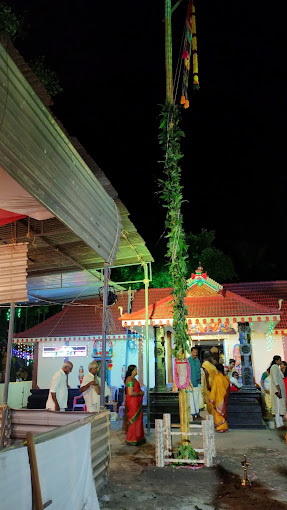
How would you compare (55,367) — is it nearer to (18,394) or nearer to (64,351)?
(64,351)

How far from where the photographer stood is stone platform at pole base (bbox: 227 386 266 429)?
10.8 m

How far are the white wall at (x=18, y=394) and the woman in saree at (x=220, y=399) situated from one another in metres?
8.47

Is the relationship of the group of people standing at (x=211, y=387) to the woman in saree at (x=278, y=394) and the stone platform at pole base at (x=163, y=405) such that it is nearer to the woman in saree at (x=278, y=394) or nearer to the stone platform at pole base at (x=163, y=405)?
the stone platform at pole base at (x=163, y=405)

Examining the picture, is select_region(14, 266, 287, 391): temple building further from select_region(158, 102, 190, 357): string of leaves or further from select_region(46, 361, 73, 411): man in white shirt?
select_region(46, 361, 73, 411): man in white shirt

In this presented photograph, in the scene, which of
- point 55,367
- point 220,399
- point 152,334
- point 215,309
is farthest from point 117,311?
point 220,399

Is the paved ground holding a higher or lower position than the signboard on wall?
lower

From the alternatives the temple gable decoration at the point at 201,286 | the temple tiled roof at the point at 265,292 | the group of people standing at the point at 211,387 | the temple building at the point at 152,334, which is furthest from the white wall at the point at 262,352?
the temple gable decoration at the point at 201,286

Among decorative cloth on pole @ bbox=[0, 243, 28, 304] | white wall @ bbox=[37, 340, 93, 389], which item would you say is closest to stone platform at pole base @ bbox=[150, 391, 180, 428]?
white wall @ bbox=[37, 340, 93, 389]

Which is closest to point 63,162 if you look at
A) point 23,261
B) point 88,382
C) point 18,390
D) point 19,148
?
point 19,148

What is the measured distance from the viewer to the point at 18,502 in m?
2.90

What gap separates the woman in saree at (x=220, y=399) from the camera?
9.99m

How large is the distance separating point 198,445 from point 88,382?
275cm

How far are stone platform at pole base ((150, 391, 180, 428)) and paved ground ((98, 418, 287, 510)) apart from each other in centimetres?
344

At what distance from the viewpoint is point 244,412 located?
11.0 meters
